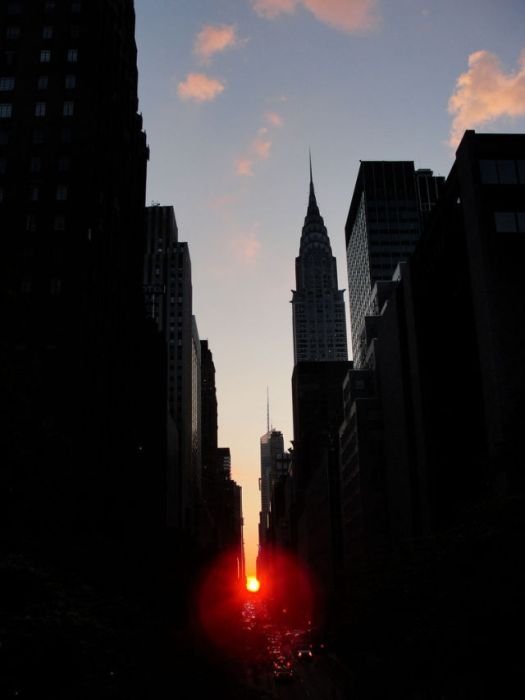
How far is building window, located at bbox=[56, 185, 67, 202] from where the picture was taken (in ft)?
262

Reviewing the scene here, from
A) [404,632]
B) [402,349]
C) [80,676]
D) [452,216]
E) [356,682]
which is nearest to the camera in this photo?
[80,676]

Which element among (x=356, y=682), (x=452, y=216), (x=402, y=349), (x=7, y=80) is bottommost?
(x=356, y=682)

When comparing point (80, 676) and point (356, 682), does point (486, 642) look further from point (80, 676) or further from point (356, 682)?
point (356, 682)

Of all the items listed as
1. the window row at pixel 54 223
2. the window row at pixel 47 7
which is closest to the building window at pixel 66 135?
the window row at pixel 54 223

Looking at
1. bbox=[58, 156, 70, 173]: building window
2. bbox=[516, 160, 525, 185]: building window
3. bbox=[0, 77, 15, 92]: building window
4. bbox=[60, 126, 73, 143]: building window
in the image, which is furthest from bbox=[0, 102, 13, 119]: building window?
bbox=[516, 160, 525, 185]: building window

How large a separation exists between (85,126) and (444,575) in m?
67.3

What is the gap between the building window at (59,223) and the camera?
78688 mm

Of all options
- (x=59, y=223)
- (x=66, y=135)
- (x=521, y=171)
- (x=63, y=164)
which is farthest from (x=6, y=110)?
(x=521, y=171)

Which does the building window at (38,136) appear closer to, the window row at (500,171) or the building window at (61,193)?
the building window at (61,193)

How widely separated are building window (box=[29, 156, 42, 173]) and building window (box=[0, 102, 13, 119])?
642 cm

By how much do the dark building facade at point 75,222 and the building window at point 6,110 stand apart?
4.6 inches

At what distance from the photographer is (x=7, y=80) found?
84.1m

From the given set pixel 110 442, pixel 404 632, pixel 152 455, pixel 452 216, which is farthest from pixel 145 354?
pixel 404 632

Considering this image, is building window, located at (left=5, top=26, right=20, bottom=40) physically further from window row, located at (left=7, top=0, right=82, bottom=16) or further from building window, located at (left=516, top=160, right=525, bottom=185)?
building window, located at (left=516, top=160, right=525, bottom=185)
